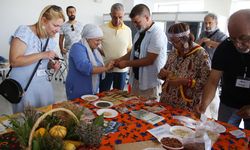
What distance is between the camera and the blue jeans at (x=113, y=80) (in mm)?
2676

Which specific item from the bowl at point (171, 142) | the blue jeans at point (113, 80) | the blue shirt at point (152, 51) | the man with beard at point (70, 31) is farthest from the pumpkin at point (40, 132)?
the man with beard at point (70, 31)

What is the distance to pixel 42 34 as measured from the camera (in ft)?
5.44

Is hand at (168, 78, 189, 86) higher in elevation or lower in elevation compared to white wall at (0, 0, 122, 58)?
lower

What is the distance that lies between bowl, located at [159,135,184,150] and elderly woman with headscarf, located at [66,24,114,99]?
3.15 ft

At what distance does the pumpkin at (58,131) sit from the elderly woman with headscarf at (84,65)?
892 millimetres

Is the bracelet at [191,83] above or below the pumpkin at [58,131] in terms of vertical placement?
above

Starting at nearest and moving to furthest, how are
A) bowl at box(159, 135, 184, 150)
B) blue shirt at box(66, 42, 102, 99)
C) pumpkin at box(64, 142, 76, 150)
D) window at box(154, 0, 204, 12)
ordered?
pumpkin at box(64, 142, 76, 150) → bowl at box(159, 135, 184, 150) → blue shirt at box(66, 42, 102, 99) → window at box(154, 0, 204, 12)

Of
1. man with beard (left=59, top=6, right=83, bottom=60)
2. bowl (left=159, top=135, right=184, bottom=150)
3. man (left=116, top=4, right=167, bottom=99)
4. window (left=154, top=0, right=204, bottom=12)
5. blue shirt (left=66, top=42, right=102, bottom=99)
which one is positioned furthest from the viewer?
window (left=154, top=0, right=204, bottom=12)

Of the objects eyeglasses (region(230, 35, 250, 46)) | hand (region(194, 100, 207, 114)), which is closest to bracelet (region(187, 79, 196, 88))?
hand (region(194, 100, 207, 114))

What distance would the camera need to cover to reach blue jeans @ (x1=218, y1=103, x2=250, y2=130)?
5.35 ft

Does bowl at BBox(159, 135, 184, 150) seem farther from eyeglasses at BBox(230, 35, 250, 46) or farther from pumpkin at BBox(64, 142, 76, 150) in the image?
eyeglasses at BBox(230, 35, 250, 46)

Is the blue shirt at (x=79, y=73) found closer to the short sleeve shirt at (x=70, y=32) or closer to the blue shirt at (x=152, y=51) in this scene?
the blue shirt at (x=152, y=51)

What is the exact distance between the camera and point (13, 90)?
156 cm

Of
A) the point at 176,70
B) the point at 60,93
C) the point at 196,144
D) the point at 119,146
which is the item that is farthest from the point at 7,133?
the point at 60,93
